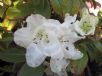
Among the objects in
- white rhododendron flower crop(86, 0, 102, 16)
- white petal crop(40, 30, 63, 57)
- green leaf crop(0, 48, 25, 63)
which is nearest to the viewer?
white petal crop(40, 30, 63, 57)

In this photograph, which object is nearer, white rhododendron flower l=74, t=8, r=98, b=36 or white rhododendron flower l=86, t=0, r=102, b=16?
white rhododendron flower l=74, t=8, r=98, b=36

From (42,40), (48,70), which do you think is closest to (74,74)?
(48,70)

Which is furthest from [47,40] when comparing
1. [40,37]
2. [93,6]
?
[93,6]

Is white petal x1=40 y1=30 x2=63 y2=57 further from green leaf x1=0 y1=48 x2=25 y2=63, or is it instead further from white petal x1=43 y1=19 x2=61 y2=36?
green leaf x1=0 y1=48 x2=25 y2=63

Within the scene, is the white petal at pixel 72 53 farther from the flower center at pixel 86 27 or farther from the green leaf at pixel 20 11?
the green leaf at pixel 20 11

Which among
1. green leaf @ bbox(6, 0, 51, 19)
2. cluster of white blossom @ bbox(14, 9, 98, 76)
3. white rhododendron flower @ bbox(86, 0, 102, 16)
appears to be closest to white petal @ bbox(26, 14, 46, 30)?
cluster of white blossom @ bbox(14, 9, 98, 76)

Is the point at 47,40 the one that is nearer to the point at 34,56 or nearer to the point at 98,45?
the point at 34,56
